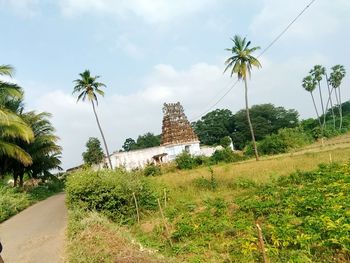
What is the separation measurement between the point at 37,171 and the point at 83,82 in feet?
29.6

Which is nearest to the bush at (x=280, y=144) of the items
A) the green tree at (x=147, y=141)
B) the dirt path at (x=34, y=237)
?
the dirt path at (x=34, y=237)

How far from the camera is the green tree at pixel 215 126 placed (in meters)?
76.9

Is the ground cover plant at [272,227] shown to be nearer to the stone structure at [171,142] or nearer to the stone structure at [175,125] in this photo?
the stone structure at [171,142]

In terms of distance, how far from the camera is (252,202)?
33.6ft

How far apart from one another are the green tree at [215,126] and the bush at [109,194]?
2453 inches

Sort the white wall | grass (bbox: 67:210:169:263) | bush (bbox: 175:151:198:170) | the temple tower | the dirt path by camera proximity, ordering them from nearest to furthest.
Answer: grass (bbox: 67:210:169:263) < the dirt path < bush (bbox: 175:151:198:170) < the white wall < the temple tower

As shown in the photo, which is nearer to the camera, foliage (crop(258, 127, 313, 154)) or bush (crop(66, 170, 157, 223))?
bush (crop(66, 170, 157, 223))

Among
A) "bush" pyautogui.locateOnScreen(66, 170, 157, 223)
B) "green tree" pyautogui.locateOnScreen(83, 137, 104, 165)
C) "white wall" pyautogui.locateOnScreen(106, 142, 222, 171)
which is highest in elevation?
"green tree" pyautogui.locateOnScreen(83, 137, 104, 165)

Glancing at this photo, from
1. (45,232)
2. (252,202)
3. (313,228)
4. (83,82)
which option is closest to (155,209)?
(45,232)

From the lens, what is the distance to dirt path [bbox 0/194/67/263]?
31.7 ft

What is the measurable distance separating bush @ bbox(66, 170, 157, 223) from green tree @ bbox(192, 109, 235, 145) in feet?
204

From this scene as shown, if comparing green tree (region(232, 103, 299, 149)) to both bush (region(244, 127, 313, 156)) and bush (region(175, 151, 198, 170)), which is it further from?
bush (region(175, 151, 198, 170))

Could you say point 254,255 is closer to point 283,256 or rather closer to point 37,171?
point 283,256

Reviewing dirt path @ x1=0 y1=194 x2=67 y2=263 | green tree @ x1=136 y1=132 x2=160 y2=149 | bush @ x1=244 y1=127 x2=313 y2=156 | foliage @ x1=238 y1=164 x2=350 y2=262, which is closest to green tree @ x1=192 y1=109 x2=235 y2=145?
green tree @ x1=136 y1=132 x2=160 y2=149
